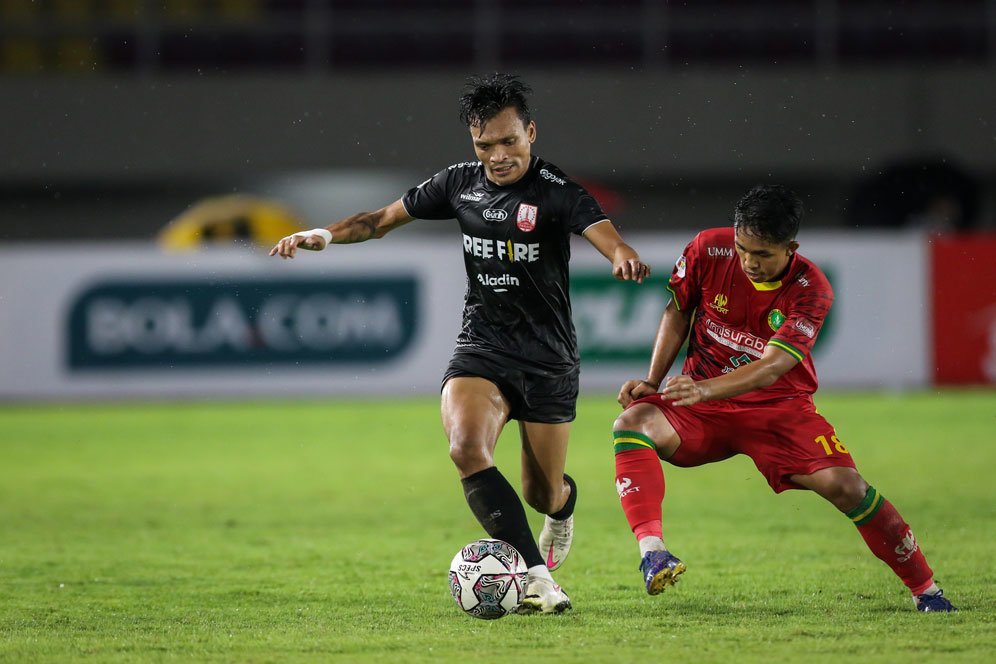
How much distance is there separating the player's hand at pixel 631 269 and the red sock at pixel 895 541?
1.31 meters

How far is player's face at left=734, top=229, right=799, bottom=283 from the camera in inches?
218

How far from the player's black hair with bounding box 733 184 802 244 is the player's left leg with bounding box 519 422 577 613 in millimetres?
1224

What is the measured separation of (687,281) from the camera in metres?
5.97

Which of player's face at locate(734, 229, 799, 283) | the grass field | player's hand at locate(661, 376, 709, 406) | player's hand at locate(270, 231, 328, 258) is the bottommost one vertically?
the grass field

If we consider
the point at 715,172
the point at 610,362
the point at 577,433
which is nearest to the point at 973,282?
the point at 610,362

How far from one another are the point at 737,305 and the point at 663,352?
0.37 m

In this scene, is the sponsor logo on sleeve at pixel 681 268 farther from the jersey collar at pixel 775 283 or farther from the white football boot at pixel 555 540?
the white football boot at pixel 555 540

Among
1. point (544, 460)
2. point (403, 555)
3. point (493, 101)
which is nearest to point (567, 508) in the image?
point (544, 460)

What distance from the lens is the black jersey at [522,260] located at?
233 inches

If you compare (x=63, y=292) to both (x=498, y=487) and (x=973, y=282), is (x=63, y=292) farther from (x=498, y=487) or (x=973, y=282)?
(x=498, y=487)

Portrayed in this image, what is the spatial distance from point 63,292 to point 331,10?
29.8 ft

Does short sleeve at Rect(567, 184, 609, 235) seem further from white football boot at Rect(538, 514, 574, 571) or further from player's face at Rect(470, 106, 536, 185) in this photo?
white football boot at Rect(538, 514, 574, 571)

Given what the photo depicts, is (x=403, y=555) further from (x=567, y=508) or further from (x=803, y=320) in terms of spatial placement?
(x=803, y=320)

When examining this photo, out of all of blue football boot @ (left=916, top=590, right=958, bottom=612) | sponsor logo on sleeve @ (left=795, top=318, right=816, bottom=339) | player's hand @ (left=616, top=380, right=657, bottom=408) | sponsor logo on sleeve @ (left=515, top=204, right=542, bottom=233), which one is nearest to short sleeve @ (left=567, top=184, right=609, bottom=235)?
sponsor logo on sleeve @ (left=515, top=204, right=542, bottom=233)
